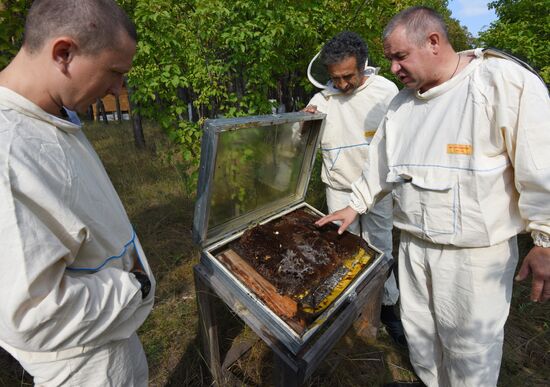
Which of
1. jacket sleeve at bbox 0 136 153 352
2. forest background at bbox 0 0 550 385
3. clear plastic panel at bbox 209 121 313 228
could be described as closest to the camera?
jacket sleeve at bbox 0 136 153 352

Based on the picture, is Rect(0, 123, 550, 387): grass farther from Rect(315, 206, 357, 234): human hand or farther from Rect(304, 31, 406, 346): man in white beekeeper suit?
Rect(315, 206, 357, 234): human hand

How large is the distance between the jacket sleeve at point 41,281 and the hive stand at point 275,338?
0.82m

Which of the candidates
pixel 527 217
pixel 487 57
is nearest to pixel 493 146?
pixel 527 217

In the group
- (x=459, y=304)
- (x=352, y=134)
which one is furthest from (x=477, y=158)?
(x=352, y=134)

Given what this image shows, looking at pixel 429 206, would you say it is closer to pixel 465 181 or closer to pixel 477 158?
pixel 465 181

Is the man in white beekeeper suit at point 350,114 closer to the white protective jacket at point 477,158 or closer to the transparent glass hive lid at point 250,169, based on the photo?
the transparent glass hive lid at point 250,169

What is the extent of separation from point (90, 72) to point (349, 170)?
2.51 metres

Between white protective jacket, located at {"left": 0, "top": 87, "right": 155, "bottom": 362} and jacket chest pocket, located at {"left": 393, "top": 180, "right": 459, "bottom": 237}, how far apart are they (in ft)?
5.86

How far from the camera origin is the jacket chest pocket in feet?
6.21

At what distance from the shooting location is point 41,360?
4.08 feet

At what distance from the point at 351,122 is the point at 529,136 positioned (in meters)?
1.64

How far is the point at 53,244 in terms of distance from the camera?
3.36 ft

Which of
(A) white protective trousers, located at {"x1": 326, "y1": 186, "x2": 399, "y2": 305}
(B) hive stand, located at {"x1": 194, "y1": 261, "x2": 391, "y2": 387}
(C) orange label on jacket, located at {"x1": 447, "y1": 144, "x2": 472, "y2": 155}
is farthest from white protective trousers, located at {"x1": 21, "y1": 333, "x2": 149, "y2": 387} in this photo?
(A) white protective trousers, located at {"x1": 326, "y1": 186, "x2": 399, "y2": 305}

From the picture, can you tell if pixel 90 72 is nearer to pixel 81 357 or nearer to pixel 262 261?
pixel 81 357
